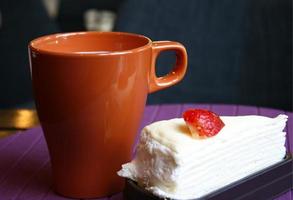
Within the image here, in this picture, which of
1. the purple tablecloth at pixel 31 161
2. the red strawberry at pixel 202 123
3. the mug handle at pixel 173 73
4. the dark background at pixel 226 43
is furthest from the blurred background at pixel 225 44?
the red strawberry at pixel 202 123

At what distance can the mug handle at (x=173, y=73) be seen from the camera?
54 cm

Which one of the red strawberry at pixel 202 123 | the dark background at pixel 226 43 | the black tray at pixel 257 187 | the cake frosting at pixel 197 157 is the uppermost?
the red strawberry at pixel 202 123

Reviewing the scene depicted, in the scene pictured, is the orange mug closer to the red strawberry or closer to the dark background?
the red strawberry

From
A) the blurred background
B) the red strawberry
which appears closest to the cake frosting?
the red strawberry

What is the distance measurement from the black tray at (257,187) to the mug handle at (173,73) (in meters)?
0.12

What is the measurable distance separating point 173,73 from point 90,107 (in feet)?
0.44

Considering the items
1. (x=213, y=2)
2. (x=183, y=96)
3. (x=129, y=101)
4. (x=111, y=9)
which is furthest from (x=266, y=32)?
(x=111, y=9)

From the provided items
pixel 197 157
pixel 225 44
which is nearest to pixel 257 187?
pixel 197 157

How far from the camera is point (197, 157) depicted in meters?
0.44

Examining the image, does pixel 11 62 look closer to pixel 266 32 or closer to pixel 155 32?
pixel 155 32

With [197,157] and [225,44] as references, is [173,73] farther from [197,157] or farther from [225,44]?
[225,44]

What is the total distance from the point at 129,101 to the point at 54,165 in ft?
0.34

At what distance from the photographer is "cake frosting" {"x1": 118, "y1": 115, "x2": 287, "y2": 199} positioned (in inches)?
17.3

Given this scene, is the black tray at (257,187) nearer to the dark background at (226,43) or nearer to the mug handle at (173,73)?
the mug handle at (173,73)
